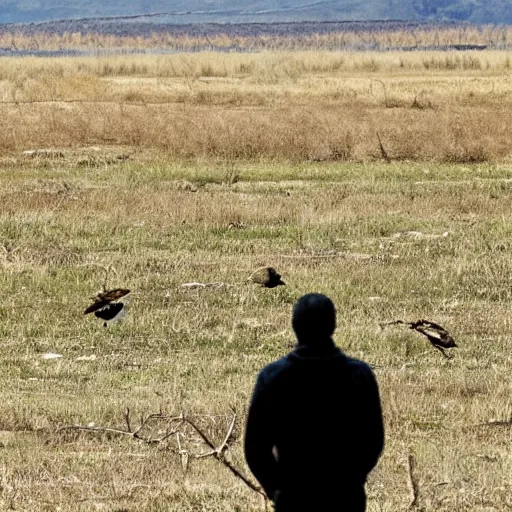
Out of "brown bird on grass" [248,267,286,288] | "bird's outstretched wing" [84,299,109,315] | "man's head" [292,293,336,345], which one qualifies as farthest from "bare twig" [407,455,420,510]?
"brown bird on grass" [248,267,286,288]

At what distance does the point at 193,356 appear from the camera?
948cm

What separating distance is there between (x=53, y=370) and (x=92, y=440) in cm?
200

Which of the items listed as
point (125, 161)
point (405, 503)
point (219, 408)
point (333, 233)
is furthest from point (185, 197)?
point (405, 503)

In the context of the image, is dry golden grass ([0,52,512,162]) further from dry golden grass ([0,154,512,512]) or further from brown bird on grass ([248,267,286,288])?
brown bird on grass ([248,267,286,288])

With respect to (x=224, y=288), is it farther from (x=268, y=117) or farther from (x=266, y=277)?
(x=268, y=117)

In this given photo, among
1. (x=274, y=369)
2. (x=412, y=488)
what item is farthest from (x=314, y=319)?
(x=412, y=488)

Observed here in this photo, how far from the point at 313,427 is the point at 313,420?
0.02 metres

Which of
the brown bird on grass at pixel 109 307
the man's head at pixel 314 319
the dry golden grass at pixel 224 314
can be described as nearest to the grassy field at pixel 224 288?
the dry golden grass at pixel 224 314

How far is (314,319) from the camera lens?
3.30 meters

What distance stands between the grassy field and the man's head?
0.96 ft

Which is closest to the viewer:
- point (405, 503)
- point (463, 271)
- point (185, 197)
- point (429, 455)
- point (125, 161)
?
point (405, 503)

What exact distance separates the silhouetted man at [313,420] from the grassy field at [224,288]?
7 centimetres

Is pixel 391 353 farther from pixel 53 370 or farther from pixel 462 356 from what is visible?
pixel 53 370

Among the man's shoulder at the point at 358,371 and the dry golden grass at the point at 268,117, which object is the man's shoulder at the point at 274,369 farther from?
the dry golden grass at the point at 268,117
